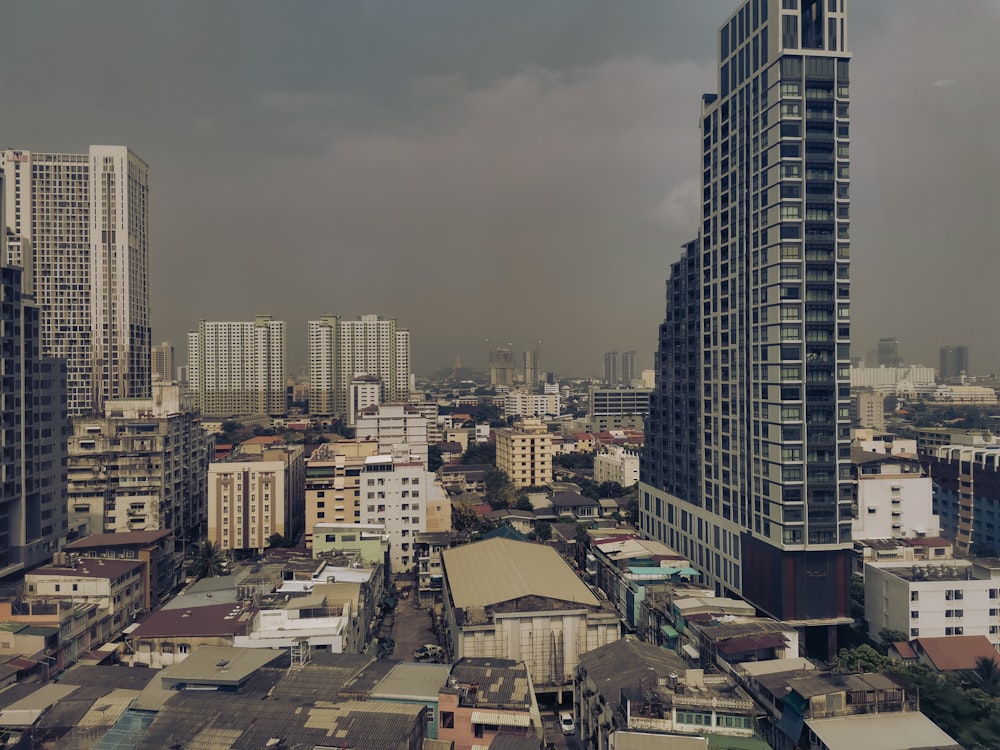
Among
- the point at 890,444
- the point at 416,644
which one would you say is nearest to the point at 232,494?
the point at 416,644

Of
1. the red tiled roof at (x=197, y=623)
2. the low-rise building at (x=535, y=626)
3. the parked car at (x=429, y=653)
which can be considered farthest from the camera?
the parked car at (x=429, y=653)

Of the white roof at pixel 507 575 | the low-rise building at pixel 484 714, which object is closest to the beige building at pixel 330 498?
the white roof at pixel 507 575

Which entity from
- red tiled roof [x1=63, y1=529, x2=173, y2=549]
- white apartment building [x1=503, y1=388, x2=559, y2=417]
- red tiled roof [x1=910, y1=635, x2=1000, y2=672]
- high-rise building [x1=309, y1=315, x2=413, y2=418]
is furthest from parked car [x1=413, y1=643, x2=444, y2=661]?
white apartment building [x1=503, y1=388, x2=559, y2=417]

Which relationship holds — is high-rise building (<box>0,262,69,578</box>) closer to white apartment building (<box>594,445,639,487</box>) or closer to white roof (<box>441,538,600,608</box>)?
white roof (<box>441,538,600,608</box>)

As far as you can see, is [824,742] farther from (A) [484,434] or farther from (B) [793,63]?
(A) [484,434]

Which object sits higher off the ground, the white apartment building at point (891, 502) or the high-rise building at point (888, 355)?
the high-rise building at point (888, 355)

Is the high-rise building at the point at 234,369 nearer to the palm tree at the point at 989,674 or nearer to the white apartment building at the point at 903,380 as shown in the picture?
the white apartment building at the point at 903,380
